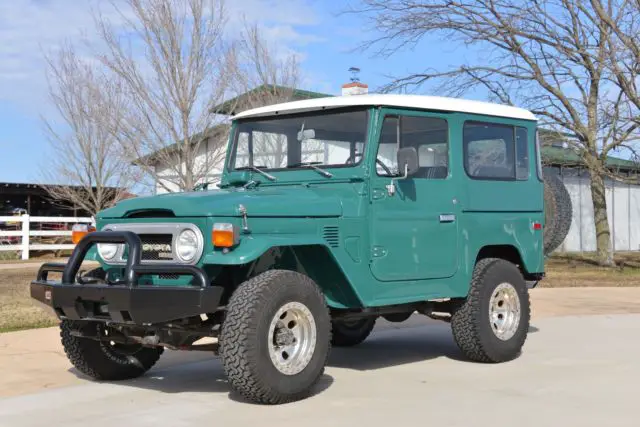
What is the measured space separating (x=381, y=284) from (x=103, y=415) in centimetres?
231

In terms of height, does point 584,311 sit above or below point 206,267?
below

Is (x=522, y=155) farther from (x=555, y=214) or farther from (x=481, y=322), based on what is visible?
(x=555, y=214)

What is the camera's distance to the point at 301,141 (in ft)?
23.5

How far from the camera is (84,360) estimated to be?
669 cm

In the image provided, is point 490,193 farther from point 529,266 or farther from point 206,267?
point 206,267

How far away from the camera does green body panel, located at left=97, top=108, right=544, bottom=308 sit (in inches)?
232

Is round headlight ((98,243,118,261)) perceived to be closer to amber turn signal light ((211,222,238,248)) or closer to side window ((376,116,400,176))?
amber turn signal light ((211,222,238,248))

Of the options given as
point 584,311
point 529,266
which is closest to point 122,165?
point 584,311

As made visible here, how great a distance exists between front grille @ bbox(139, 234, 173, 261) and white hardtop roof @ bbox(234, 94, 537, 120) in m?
1.82

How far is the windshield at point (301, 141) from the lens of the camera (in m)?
6.86

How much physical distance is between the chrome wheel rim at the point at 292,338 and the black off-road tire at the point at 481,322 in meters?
1.96

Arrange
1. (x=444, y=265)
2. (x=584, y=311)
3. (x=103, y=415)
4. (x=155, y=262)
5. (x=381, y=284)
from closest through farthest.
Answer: (x=103, y=415)
(x=155, y=262)
(x=381, y=284)
(x=444, y=265)
(x=584, y=311)

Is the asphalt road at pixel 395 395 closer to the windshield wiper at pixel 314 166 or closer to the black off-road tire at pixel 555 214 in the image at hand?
the windshield wiper at pixel 314 166

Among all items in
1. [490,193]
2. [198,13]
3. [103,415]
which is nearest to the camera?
[103,415]
